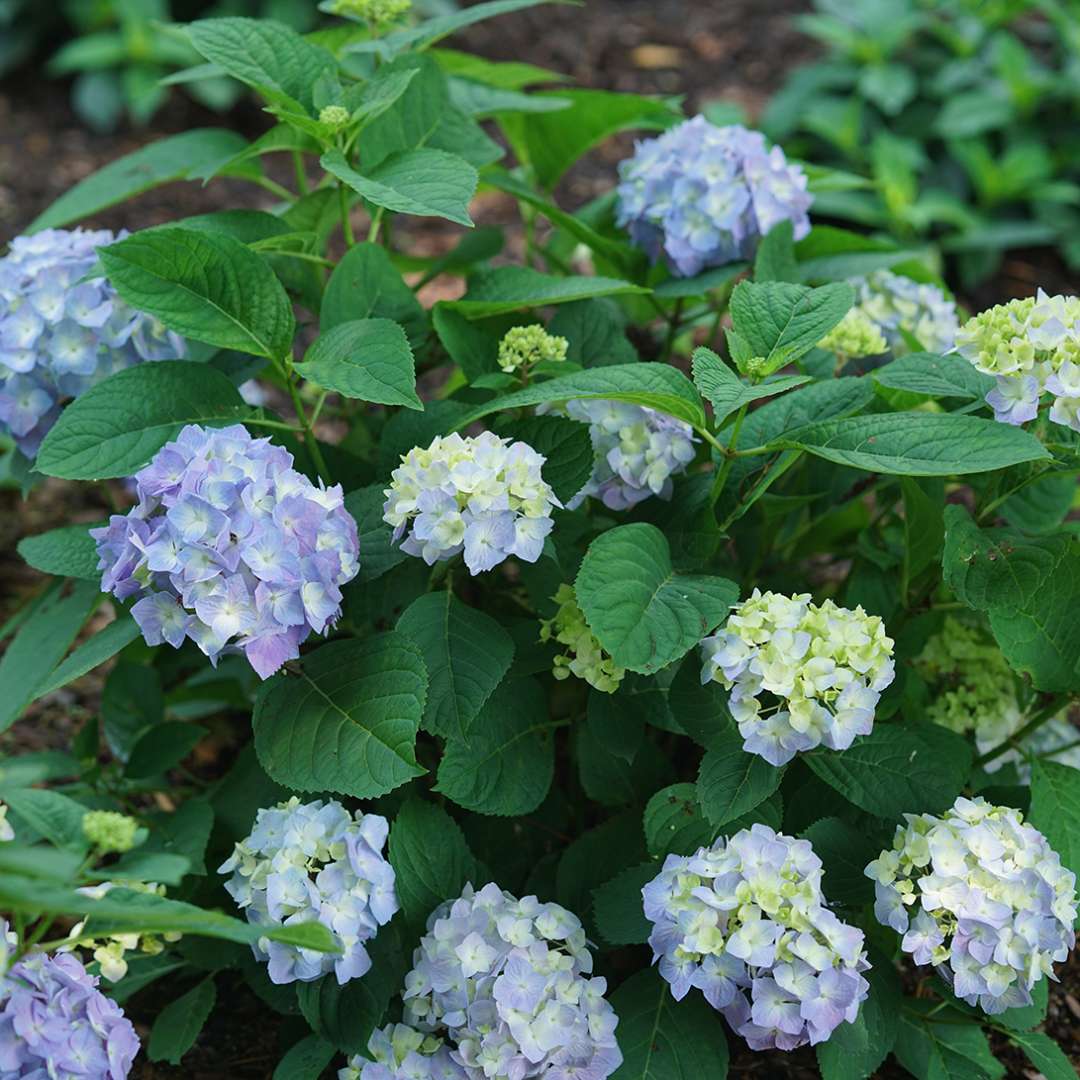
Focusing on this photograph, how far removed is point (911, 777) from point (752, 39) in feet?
12.9

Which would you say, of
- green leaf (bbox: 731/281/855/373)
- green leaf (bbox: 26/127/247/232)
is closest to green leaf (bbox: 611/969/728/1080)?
green leaf (bbox: 731/281/855/373)

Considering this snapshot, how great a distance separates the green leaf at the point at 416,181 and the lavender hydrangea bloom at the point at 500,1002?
2.70 feet

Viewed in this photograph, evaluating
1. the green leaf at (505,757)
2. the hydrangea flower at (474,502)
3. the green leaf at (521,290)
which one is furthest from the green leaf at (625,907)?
the green leaf at (521,290)

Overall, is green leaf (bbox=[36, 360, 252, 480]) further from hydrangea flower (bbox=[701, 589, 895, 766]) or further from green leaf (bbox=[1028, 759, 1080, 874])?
green leaf (bbox=[1028, 759, 1080, 874])

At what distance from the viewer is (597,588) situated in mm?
1505

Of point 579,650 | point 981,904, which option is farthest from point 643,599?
point 981,904

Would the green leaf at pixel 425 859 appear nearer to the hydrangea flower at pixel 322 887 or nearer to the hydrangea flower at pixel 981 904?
the hydrangea flower at pixel 322 887

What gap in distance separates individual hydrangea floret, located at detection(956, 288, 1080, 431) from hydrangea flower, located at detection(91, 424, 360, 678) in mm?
784

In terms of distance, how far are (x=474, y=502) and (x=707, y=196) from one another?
0.80 m

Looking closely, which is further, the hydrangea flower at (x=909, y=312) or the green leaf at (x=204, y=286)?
the hydrangea flower at (x=909, y=312)

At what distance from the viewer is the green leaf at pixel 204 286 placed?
1.67 metres

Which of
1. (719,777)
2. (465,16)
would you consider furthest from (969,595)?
(465,16)

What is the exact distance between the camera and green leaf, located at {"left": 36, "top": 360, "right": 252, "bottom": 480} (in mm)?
1660

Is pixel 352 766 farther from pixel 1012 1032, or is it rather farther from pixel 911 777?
pixel 1012 1032
